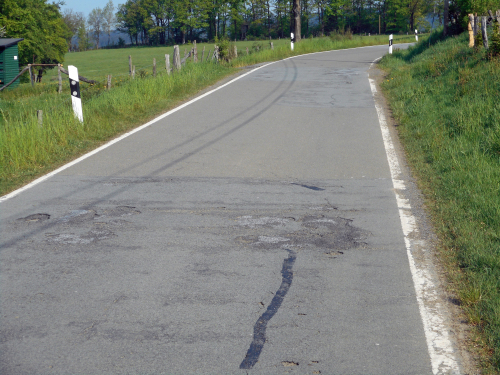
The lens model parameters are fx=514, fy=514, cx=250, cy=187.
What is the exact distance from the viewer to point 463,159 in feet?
25.9

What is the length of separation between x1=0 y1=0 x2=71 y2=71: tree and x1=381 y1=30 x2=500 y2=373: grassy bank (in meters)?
40.2

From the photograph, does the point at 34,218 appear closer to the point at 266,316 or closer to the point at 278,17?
the point at 266,316

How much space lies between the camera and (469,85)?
11828 millimetres

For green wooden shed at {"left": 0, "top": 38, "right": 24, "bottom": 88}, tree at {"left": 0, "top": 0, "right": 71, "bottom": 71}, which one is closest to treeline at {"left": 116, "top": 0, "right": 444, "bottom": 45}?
tree at {"left": 0, "top": 0, "right": 71, "bottom": 71}

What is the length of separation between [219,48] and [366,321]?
2163 centimetres

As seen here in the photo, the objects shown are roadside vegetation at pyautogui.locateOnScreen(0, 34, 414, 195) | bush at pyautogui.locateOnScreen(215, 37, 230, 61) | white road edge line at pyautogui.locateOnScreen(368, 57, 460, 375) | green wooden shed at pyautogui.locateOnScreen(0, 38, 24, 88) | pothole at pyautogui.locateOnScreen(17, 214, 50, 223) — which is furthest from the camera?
green wooden shed at pyautogui.locateOnScreen(0, 38, 24, 88)

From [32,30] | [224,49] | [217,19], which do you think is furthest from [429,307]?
[217,19]

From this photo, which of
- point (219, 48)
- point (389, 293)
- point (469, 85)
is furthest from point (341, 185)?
point (219, 48)

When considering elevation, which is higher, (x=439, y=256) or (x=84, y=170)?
(x=84, y=170)

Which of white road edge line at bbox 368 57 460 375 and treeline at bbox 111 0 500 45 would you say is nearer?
white road edge line at bbox 368 57 460 375

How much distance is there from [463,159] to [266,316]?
5.26 metres

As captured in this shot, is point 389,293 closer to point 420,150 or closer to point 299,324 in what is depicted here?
point 299,324

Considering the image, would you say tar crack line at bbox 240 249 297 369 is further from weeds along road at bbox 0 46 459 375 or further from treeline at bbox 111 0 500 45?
treeline at bbox 111 0 500 45

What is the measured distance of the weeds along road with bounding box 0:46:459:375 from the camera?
3.46m
